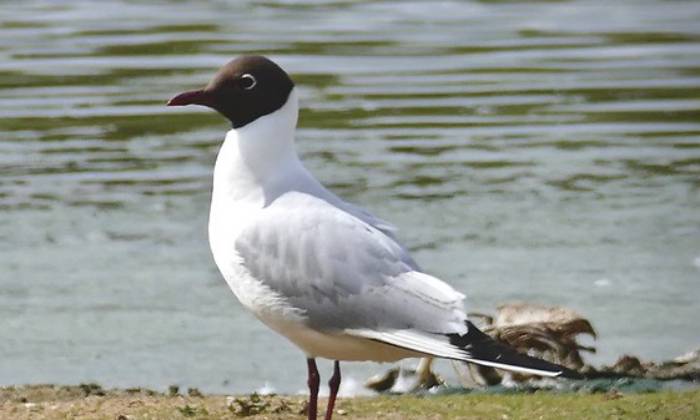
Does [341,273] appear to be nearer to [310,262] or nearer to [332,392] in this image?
[310,262]

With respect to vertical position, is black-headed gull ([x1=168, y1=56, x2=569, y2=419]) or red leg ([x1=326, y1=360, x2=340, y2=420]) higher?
black-headed gull ([x1=168, y1=56, x2=569, y2=419])

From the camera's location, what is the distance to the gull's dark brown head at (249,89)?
17.4ft

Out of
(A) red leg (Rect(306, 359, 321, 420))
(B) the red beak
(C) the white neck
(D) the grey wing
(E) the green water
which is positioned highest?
(B) the red beak

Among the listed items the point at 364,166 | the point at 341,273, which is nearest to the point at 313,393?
the point at 341,273

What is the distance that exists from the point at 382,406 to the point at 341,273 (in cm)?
87

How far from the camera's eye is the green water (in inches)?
280

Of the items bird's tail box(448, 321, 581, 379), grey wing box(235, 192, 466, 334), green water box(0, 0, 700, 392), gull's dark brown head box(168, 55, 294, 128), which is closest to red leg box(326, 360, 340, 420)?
grey wing box(235, 192, 466, 334)

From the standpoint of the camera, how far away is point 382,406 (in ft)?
18.6

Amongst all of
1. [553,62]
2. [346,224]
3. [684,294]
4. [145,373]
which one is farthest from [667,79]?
[346,224]

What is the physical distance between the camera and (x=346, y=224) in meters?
5.02

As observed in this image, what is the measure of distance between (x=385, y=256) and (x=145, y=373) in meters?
1.85

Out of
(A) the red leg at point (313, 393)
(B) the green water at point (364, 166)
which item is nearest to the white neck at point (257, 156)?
(A) the red leg at point (313, 393)

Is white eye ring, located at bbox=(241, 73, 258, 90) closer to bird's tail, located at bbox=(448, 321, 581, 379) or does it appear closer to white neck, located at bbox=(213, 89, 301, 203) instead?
white neck, located at bbox=(213, 89, 301, 203)

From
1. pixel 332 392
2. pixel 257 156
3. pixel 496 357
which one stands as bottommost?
pixel 332 392
